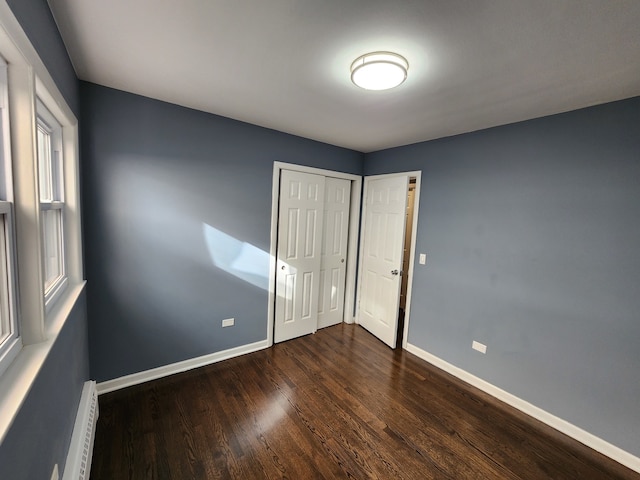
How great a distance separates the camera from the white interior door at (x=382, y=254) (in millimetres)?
3096

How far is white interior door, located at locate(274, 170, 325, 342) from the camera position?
2980mm

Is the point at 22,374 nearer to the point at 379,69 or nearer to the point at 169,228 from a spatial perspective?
the point at 169,228

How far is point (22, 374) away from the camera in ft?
2.80

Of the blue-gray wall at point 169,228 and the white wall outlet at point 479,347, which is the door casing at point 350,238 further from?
the white wall outlet at point 479,347

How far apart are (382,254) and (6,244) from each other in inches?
120

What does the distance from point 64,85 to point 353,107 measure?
1787 millimetres

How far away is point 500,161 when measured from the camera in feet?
7.68

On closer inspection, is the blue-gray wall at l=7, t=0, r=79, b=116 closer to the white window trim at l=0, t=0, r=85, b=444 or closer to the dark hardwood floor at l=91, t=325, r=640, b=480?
the white window trim at l=0, t=0, r=85, b=444

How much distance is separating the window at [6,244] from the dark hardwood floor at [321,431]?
1145mm

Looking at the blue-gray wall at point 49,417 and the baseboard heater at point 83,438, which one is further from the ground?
the blue-gray wall at point 49,417

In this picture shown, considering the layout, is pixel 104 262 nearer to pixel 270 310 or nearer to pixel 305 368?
pixel 270 310

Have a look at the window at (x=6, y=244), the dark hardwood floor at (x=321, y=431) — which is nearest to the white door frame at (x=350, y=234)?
the dark hardwood floor at (x=321, y=431)

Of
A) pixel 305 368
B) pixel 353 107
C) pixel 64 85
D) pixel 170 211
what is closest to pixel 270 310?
pixel 305 368

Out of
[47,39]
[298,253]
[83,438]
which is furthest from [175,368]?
[47,39]
